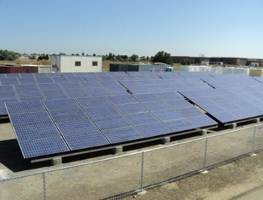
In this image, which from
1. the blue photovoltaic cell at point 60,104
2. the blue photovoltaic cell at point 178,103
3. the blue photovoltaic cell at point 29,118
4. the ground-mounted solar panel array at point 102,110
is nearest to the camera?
the ground-mounted solar panel array at point 102,110

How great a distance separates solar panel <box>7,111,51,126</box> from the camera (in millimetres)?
11109

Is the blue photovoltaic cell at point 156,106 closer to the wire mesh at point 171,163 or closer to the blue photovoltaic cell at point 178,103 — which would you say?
the blue photovoltaic cell at point 178,103

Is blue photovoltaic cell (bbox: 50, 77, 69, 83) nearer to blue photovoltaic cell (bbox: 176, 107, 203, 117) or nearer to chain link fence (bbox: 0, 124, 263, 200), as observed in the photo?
blue photovoltaic cell (bbox: 176, 107, 203, 117)

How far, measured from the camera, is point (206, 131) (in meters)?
15.2

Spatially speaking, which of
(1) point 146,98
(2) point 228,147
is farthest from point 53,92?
(2) point 228,147

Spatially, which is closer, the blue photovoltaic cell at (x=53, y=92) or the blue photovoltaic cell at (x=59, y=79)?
the blue photovoltaic cell at (x=53, y=92)

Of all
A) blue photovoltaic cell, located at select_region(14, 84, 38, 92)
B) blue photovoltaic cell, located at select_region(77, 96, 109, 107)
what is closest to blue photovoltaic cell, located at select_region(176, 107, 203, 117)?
blue photovoltaic cell, located at select_region(77, 96, 109, 107)

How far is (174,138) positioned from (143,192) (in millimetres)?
6166

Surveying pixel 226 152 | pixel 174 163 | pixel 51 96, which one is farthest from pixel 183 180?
pixel 51 96

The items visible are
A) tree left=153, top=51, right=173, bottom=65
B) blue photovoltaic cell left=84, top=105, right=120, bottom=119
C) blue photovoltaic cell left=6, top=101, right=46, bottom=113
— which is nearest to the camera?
blue photovoltaic cell left=6, top=101, right=46, bottom=113

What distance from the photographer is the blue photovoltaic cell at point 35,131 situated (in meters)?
10.4

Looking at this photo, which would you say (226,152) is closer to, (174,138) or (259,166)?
(259,166)

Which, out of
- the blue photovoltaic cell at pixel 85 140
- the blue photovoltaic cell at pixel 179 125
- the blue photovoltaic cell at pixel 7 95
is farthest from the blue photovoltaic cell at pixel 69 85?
the blue photovoltaic cell at pixel 85 140

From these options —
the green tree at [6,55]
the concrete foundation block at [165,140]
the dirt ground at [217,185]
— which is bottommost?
the dirt ground at [217,185]
